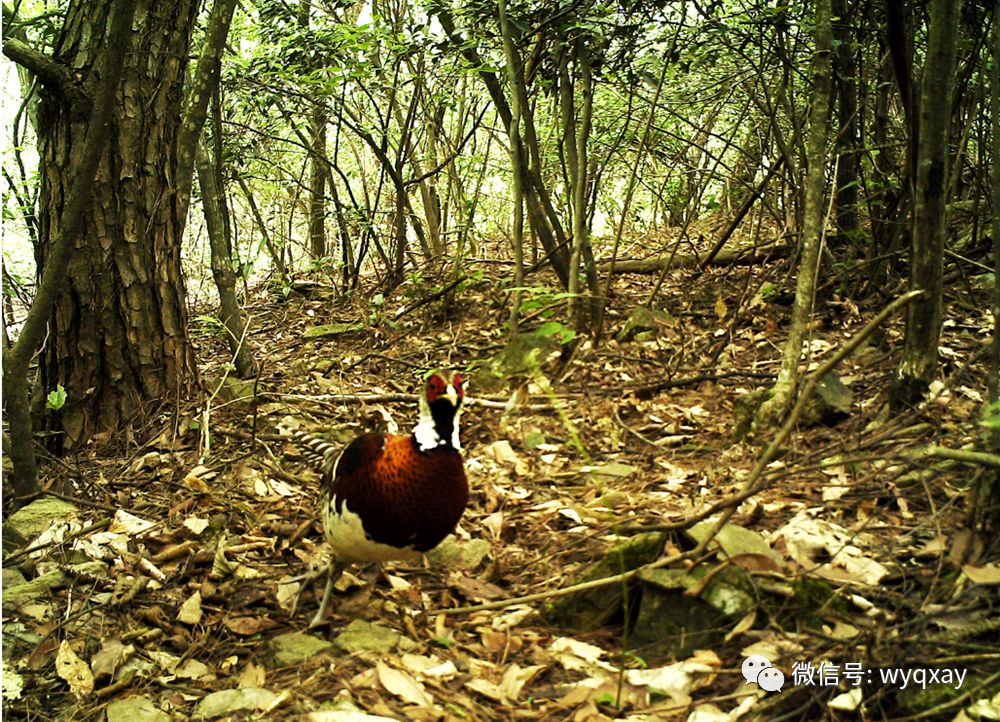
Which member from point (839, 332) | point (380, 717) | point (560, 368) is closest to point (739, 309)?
point (839, 332)

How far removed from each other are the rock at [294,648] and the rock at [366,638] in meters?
0.06

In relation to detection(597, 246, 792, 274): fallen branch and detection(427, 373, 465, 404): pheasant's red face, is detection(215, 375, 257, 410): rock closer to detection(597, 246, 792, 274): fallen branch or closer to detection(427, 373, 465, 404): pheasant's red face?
detection(427, 373, 465, 404): pheasant's red face

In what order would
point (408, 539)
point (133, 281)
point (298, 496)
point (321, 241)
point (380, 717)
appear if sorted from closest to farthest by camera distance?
point (380, 717) < point (408, 539) < point (298, 496) < point (133, 281) < point (321, 241)

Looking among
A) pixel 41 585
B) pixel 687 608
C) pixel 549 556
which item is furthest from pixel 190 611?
pixel 687 608

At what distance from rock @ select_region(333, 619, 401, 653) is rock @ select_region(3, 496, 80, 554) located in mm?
1562

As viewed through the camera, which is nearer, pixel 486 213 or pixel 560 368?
pixel 560 368

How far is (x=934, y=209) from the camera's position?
3.31 metres

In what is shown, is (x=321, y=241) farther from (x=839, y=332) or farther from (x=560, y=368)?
(x=839, y=332)

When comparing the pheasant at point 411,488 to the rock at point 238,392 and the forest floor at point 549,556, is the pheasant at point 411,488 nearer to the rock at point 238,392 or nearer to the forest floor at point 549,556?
the forest floor at point 549,556

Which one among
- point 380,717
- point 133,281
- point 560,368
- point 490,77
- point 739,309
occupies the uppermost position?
point 490,77

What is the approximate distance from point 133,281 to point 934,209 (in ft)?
13.7

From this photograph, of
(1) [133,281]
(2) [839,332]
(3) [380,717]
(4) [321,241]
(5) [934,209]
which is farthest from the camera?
(4) [321,241]

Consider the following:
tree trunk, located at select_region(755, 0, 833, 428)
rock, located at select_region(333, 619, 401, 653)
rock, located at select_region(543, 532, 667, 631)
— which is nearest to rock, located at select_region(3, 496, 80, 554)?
rock, located at select_region(333, 619, 401, 653)

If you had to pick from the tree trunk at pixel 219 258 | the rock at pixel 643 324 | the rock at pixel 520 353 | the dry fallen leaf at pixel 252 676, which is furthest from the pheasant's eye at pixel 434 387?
the rock at pixel 643 324
